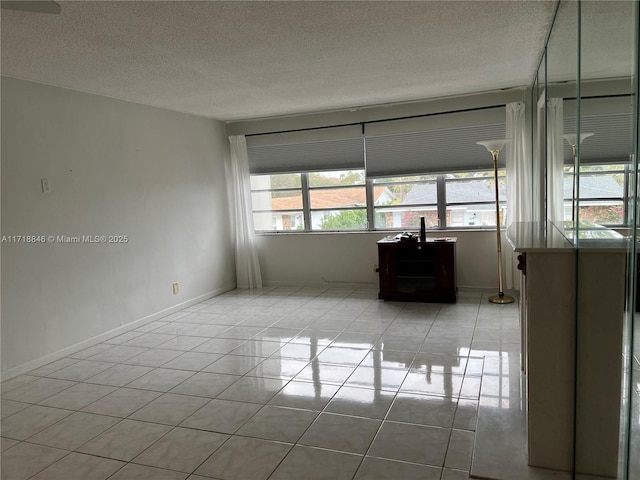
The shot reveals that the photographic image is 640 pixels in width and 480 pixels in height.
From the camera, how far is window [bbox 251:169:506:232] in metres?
5.64

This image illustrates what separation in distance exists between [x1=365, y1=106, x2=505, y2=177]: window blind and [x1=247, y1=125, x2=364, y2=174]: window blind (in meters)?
0.20

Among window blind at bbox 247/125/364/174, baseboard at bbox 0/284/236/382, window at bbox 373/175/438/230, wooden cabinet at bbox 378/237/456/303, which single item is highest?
window blind at bbox 247/125/364/174

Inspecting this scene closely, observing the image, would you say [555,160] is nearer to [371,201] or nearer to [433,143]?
[433,143]

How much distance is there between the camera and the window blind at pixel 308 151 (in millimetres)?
6016

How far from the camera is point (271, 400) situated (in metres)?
2.96

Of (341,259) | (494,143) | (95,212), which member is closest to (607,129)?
(494,143)

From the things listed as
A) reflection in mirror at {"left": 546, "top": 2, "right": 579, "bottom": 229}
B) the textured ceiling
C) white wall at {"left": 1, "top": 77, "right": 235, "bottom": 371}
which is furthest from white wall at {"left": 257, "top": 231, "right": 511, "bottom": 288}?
reflection in mirror at {"left": 546, "top": 2, "right": 579, "bottom": 229}

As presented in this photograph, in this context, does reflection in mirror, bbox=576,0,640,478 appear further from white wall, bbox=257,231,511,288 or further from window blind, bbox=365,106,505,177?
white wall, bbox=257,231,511,288

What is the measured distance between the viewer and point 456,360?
348 centimetres

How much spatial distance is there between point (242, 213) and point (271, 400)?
12.6 feet

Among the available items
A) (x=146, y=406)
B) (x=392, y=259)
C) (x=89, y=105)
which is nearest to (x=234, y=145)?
(x=89, y=105)

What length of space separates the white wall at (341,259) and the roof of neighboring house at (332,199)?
15.9 inches

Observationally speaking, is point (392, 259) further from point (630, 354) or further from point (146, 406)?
point (630, 354)

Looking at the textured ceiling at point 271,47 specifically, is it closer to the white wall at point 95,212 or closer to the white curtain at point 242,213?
the white wall at point 95,212
